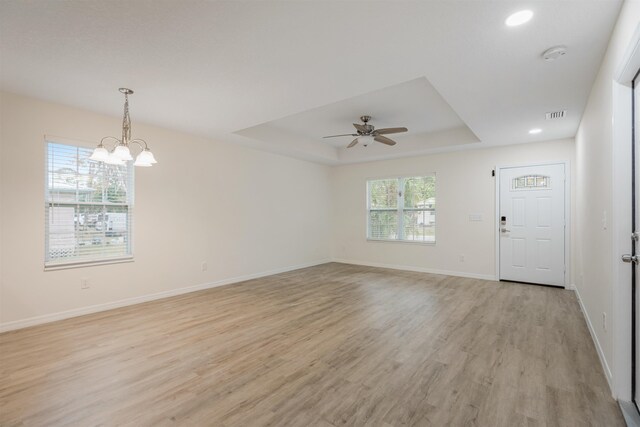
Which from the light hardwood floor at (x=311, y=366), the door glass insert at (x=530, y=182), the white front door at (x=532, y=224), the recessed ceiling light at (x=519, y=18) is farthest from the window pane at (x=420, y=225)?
the recessed ceiling light at (x=519, y=18)

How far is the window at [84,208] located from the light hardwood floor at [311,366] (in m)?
0.81

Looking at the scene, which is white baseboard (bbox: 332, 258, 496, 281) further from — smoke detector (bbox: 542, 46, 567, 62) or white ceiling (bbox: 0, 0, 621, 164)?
smoke detector (bbox: 542, 46, 567, 62)

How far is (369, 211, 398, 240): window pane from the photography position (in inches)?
271

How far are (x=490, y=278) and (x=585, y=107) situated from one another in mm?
3169

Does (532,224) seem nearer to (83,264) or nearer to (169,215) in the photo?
(169,215)

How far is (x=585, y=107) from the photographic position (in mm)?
3504

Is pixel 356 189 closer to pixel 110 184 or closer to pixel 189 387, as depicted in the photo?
pixel 110 184

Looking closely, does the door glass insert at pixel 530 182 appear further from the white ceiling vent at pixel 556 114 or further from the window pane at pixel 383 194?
the window pane at pixel 383 194

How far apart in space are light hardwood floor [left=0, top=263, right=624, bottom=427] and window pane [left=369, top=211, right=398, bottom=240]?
9.22ft

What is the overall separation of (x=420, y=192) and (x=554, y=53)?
165 inches

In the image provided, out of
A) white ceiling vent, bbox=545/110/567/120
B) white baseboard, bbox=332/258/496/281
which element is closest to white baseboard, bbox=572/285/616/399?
white baseboard, bbox=332/258/496/281

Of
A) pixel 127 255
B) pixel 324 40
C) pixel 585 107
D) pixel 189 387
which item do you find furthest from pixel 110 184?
pixel 585 107

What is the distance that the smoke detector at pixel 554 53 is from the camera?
7.64ft

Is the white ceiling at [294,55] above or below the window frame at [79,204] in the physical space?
above
